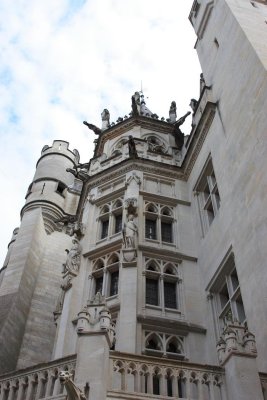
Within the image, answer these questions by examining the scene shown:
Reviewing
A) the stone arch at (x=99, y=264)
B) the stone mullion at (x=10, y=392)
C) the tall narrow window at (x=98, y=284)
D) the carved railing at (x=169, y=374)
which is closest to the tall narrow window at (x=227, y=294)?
the tall narrow window at (x=98, y=284)

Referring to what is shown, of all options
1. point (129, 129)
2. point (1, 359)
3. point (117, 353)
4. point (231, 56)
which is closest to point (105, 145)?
point (129, 129)

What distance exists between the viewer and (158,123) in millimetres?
21719

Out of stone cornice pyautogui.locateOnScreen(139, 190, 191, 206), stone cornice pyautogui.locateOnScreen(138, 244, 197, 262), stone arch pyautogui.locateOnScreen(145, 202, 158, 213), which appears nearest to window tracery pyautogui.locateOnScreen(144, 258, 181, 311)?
stone cornice pyautogui.locateOnScreen(138, 244, 197, 262)

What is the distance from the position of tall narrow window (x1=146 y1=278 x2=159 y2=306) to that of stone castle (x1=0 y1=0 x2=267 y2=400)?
41 millimetres

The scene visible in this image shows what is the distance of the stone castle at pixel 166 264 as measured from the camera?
26.1 ft

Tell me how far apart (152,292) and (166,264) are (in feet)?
3.52

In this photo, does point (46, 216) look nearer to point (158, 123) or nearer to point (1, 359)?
point (158, 123)

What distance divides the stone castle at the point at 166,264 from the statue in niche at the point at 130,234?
0.04 m

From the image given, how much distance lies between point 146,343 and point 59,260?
9.08 m

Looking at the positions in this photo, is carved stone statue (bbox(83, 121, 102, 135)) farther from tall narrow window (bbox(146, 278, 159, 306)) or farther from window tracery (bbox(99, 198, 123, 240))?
tall narrow window (bbox(146, 278, 159, 306))

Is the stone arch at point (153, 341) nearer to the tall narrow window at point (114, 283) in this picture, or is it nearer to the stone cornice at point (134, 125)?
the tall narrow window at point (114, 283)

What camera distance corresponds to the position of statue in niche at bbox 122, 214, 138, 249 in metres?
13.9

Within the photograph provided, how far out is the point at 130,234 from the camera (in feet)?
46.4

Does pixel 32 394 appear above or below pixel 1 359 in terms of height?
below
